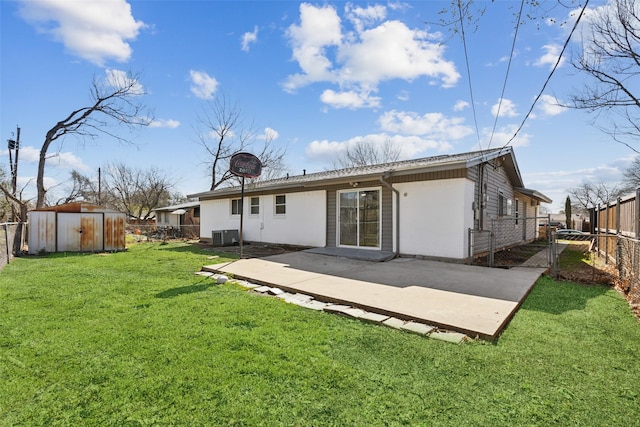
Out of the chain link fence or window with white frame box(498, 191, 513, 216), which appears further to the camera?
window with white frame box(498, 191, 513, 216)

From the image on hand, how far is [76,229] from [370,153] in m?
23.2

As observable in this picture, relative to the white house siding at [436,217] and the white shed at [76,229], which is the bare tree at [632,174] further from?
the white shed at [76,229]

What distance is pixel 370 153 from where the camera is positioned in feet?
96.4

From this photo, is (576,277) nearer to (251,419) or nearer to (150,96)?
(251,419)

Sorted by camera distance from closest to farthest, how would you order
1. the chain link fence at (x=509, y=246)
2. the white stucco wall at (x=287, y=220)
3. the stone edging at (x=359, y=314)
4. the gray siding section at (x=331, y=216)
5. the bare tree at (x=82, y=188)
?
1. the stone edging at (x=359, y=314)
2. the chain link fence at (x=509, y=246)
3. the gray siding section at (x=331, y=216)
4. the white stucco wall at (x=287, y=220)
5. the bare tree at (x=82, y=188)

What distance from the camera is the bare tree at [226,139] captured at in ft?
82.4

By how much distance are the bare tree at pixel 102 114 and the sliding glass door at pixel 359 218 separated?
41.3 feet

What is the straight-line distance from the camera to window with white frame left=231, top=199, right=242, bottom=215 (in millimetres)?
14125

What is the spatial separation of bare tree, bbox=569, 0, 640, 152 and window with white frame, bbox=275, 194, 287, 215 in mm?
10486

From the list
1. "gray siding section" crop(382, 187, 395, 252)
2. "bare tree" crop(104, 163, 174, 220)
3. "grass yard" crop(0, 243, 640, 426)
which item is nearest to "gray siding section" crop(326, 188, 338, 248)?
"gray siding section" crop(382, 187, 395, 252)

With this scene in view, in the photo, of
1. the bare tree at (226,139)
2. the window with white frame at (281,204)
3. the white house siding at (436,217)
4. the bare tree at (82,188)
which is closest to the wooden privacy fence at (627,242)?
the white house siding at (436,217)

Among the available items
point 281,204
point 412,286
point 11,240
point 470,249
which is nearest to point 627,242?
point 470,249

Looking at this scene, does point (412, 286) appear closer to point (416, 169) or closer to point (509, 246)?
point (416, 169)

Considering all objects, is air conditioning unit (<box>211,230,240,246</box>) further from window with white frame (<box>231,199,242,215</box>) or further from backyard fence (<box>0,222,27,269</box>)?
backyard fence (<box>0,222,27,269</box>)
